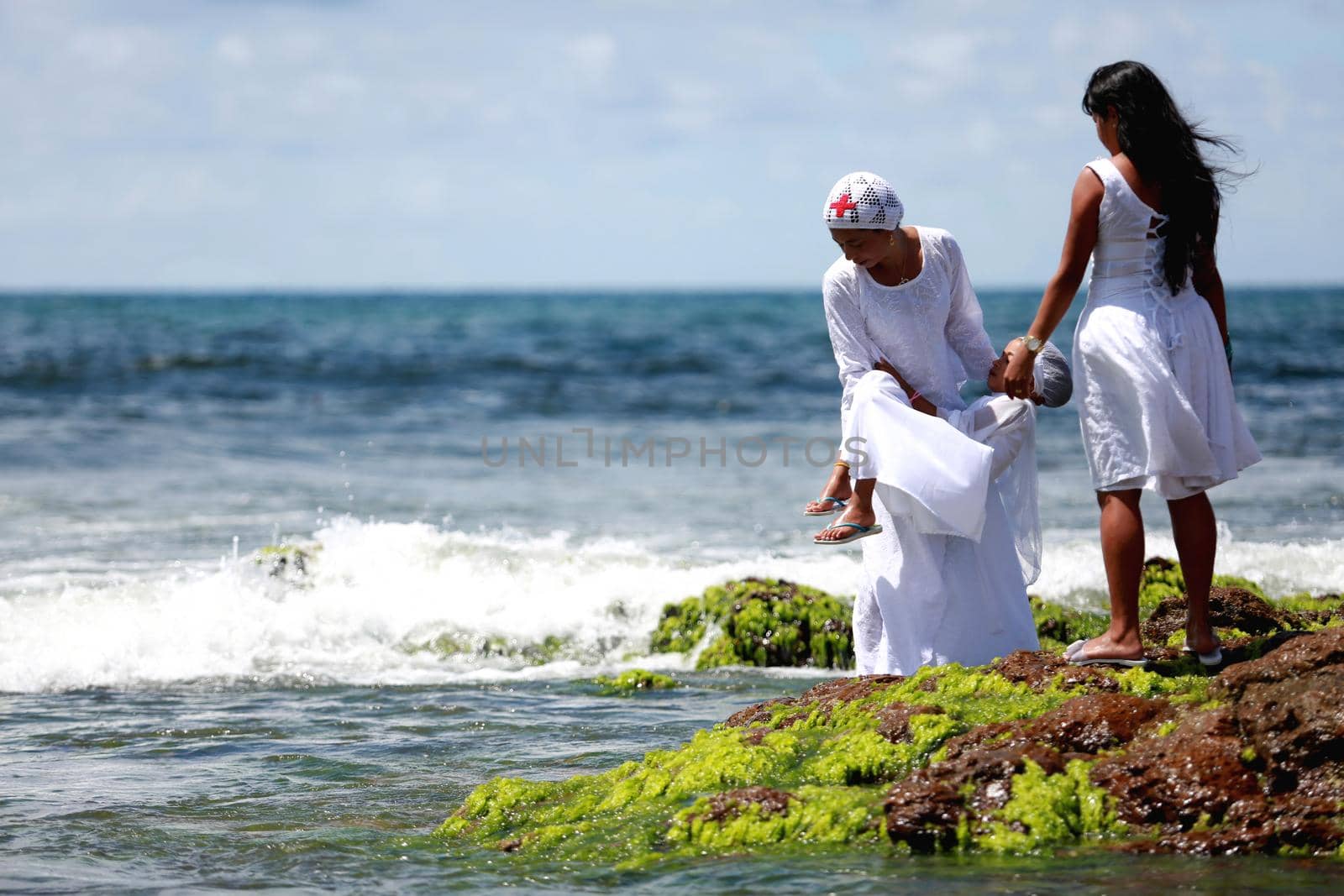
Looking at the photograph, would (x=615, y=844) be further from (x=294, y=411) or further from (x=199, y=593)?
(x=294, y=411)

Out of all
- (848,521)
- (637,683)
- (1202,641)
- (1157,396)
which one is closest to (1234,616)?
(1202,641)

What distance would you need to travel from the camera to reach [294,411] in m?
22.1

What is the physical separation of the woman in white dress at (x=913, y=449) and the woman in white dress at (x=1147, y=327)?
0.65 metres

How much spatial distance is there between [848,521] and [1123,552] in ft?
3.39

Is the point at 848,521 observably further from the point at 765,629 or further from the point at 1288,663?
the point at 765,629

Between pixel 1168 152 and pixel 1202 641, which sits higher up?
pixel 1168 152

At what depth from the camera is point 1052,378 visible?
5.10 metres

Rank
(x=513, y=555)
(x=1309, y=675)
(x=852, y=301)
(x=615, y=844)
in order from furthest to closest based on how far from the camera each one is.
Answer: (x=513, y=555), (x=852, y=301), (x=615, y=844), (x=1309, y=675)

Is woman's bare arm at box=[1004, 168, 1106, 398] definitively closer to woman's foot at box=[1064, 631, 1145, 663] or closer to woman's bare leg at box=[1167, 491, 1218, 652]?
woman's bare leg at box=[1167, 491, 1218, 652]

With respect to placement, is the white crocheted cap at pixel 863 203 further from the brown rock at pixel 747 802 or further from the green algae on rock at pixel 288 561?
the green algae on rock at pixel 288 561

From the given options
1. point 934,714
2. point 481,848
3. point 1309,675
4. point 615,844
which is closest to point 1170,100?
point 1309,675

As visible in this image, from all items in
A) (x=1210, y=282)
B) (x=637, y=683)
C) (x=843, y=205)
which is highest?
(x=843, y=205)

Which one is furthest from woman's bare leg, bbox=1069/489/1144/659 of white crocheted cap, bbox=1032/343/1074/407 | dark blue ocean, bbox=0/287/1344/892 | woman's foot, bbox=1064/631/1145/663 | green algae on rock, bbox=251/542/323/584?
green algae on rock, bbox=251/542/323/584

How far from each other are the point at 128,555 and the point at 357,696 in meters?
4.56
